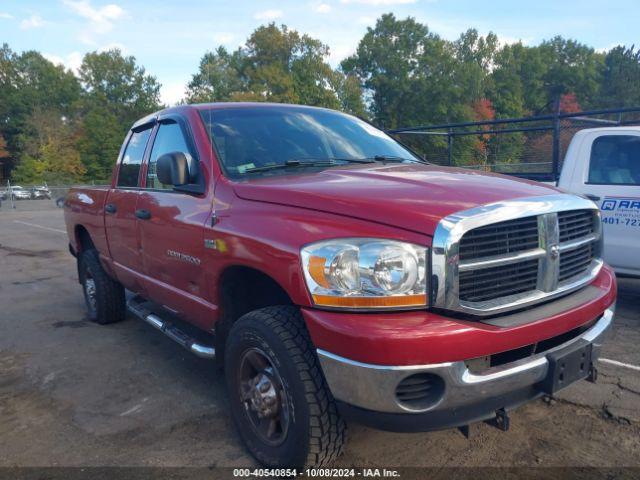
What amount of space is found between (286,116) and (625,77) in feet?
219

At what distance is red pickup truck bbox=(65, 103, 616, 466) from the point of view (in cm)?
215

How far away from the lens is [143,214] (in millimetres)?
3807

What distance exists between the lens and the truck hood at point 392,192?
89.1 inches

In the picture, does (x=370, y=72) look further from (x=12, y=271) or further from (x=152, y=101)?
(x=12, y=271)

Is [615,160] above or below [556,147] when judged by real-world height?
below

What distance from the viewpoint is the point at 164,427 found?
10.6 feet

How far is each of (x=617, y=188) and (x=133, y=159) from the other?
4675 mm

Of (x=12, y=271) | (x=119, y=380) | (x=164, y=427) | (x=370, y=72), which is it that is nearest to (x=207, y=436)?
(x=164, y=427)

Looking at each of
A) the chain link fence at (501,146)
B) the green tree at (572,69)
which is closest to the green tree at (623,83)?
the green tree at (572,69)

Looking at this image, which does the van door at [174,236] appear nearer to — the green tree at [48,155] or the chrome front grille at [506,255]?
the chrome front grille at [506,255]

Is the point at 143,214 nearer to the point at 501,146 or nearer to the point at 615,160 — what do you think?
the point at 615,160

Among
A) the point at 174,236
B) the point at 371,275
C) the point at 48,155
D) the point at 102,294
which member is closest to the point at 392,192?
the point at 371,275

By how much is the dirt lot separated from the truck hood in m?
1.36

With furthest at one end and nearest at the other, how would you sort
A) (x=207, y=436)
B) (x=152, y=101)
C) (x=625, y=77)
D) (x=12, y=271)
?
1. (x=152, y=101)
2. (x=625, y=77)
3. (x=12, y=271)
4. (x=207, y=436)
